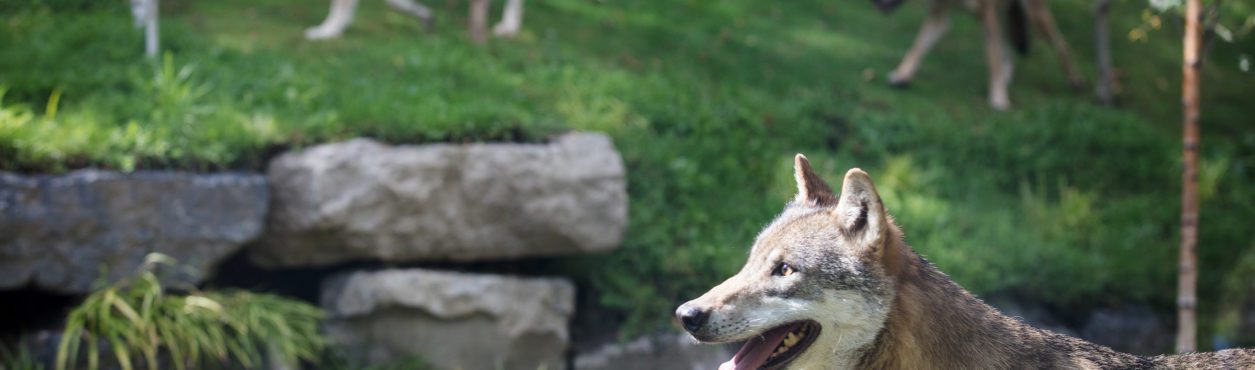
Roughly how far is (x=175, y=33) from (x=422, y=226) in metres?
2.69

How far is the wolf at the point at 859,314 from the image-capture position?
9.21ft

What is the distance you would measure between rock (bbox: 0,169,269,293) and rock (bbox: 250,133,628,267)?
251 mm

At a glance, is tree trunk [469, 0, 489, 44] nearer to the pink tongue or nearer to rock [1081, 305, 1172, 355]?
rock [1081, 305, 1172, 355]

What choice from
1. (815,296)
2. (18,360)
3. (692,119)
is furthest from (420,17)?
(815,296)

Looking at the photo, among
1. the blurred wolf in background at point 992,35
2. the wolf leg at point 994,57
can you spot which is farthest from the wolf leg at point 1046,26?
the wolf leg at point 994,57

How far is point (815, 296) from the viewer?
283 cm

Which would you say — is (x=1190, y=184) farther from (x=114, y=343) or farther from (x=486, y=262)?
(x=114, y=343)

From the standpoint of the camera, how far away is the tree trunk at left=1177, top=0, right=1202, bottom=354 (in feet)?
20.1

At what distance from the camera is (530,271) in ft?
24.1

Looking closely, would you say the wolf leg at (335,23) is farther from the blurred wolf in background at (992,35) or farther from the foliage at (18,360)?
the blurred wolf in background at (992,35)

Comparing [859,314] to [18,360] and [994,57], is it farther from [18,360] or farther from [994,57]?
[994,57]

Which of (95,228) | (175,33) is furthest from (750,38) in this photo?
(95,228)

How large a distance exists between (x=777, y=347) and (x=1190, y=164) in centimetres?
432

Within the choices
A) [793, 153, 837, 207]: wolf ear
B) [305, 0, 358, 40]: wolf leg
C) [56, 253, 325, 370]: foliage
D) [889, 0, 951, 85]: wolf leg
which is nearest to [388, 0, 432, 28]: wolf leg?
[305, 0, 358, 40]: wolf leg
